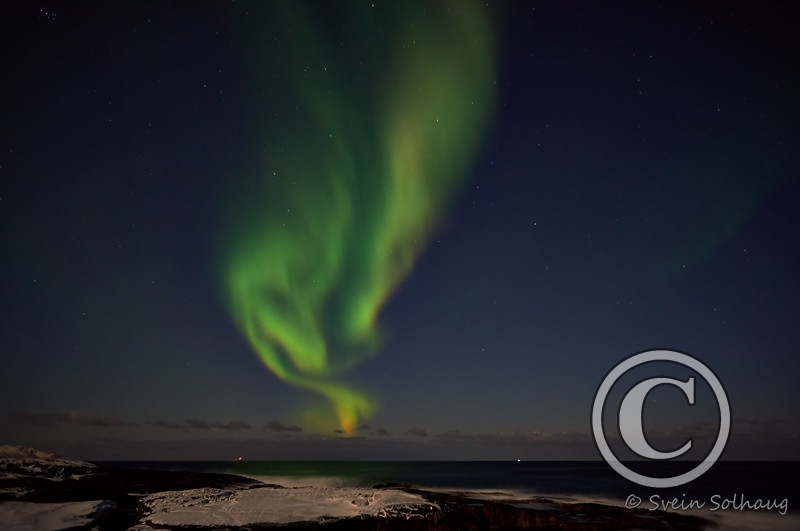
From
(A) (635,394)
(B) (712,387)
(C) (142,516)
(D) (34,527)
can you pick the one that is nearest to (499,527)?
(A) (635,394)

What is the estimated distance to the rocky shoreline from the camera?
1781 cm

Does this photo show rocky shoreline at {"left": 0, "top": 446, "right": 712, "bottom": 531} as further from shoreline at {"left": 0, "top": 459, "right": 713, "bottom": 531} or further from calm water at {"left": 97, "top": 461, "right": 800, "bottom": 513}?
calm water at {"left": 97, "top": 461, "right": 800, "bottom": 513}

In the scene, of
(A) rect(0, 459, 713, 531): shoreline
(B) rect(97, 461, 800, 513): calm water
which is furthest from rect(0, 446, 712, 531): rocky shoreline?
(B) rect(97, 461, 800, 513): calm water

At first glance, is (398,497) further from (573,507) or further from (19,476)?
(19,476)

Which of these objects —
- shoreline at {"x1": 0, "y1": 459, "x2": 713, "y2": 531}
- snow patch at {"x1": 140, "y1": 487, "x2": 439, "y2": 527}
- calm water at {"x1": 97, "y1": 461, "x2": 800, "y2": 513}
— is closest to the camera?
snow patch at {"x1": 140, "y1": 487, "x2": 439, "y2": 527}

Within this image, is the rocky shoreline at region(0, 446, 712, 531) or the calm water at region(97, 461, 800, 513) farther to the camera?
the calm water at region(97, 461, 800, 513)

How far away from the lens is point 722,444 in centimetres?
1432

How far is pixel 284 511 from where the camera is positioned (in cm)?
1877

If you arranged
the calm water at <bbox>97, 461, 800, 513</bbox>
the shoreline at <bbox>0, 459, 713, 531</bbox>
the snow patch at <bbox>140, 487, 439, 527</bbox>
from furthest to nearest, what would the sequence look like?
the calm water at <bbox>97, 461, 800, 513</bbox>
the shoreline at <bbox>0, 459, 713, 531</bbox>
the snow patch at <bbox>140, 487, 439, 527</bbox>

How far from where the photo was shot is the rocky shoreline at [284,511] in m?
17.8

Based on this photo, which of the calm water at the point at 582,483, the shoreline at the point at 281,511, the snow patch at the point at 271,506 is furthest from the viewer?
the calm water at the point at 582,483

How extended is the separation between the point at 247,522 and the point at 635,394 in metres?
15.3

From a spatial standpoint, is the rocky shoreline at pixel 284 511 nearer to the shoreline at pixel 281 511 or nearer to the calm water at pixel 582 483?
the shoreline at pixel 281 511

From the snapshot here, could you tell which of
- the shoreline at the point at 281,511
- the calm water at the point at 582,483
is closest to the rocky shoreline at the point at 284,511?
the shoreline at the point at 281,511
